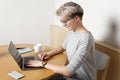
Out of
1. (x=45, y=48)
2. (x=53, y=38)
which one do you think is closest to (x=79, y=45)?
(x=45, y=48)

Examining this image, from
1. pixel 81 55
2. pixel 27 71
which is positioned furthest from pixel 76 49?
pixel 27 71

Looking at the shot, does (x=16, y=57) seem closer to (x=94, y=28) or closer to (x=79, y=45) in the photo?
(x=79, y=45)

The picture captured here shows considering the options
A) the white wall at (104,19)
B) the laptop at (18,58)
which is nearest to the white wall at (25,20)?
the white wall at (104,19)

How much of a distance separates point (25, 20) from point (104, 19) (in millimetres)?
1409

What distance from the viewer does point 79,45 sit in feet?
5.39

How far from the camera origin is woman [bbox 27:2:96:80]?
5.08ft

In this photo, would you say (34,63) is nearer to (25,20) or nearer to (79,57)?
(79,57)

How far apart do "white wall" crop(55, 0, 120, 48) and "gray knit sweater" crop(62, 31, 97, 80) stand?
455mm

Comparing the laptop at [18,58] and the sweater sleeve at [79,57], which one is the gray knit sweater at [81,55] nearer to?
the sweater sleeve at [79,57]

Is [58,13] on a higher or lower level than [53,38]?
higher

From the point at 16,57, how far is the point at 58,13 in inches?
19.9

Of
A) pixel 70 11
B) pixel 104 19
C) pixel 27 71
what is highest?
pixel 70 11

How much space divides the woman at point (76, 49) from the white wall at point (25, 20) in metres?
A: 1.47

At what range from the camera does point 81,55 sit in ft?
5.12
